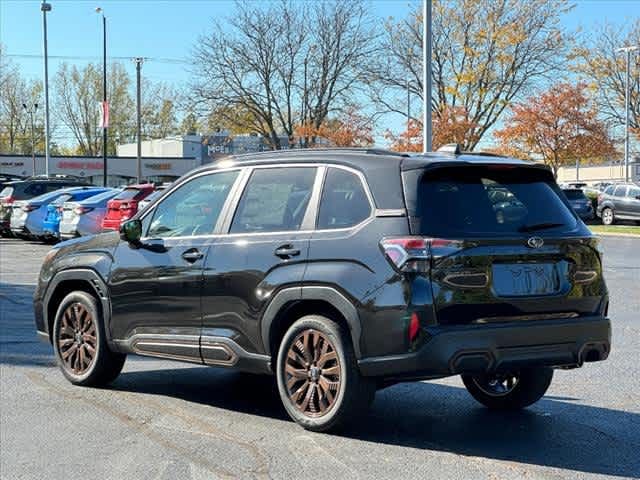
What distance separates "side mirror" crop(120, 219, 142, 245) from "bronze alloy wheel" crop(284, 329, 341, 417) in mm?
1782

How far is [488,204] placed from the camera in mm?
5727

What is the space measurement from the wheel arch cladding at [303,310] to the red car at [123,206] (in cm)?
1622

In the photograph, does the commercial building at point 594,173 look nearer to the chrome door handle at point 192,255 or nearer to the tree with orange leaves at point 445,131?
the tree with orange leaves at point 445,131

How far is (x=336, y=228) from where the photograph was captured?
5824 millimetres

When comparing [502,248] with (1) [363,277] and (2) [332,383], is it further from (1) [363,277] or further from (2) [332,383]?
(2) [332,383]

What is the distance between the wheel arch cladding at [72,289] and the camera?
286 inches

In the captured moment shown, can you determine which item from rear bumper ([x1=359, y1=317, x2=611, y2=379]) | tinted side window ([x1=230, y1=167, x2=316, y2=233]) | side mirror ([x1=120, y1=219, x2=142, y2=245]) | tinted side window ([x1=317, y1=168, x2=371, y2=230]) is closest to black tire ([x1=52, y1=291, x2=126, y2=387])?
side mirror ([x1=120, y1=219, x2=142, y2=245])

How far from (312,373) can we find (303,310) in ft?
1.38

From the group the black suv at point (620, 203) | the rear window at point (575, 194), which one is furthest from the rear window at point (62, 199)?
the black suv at point (620, 203)

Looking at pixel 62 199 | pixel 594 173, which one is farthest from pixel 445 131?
pixel 594 173

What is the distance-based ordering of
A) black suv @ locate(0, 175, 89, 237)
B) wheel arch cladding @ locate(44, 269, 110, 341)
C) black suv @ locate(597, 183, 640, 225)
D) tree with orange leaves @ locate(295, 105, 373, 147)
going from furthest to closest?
tree with orange leaves @ locate(295, 105, 373, 147)
black suv @ locate(597, 183, 640, 225)
black suv @ locate(0, 175, 89, 237)
wheel arch cladding @ locate(44, 269, 110, 341)

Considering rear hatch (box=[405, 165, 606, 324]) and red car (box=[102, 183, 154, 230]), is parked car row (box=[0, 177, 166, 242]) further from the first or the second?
rear hatch (box=[405, 165, 606, 324])

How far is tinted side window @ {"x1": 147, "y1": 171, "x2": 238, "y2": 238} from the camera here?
6691mm

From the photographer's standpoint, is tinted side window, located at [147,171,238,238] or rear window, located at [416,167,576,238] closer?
rear window, located at [416,167,576,238]
